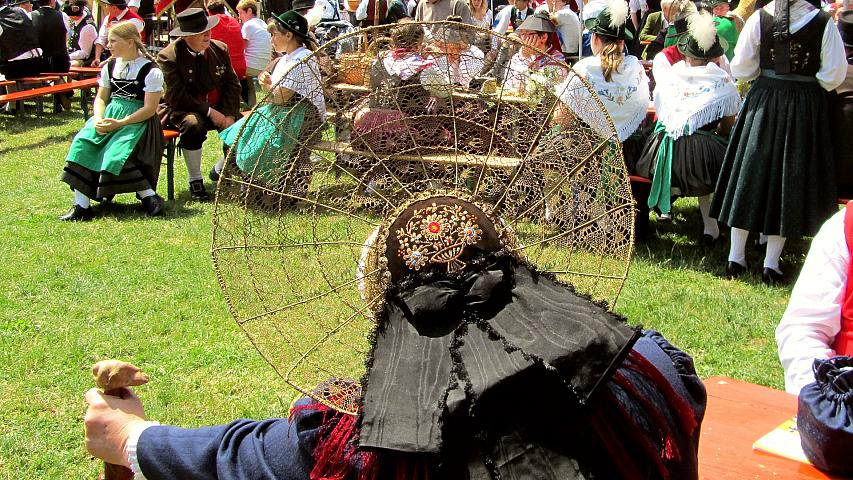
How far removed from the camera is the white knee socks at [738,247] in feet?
17.9

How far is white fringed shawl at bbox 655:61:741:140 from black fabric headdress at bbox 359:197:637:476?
445 cm

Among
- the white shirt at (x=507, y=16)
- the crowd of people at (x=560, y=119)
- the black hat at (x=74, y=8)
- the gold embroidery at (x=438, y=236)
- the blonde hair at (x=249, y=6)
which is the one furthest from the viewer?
the black hat at (x=74, y=8)

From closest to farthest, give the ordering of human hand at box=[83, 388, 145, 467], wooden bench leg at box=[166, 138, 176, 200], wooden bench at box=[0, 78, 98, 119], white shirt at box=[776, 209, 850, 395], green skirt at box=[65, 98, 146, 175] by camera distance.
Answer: human hand at box=[83, 388, 145, 467]
white shirt at box=[776, 209, 850, 395]
green skirt at box=[65, 98, 146, 175]
wooden bench leg at box=[166, 138, 176, 200]
wooden bench at box=[0, 78, 98, 119]

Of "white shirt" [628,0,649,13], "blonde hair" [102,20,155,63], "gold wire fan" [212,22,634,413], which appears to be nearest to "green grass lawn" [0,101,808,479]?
"blonde hair" [102,20,155,63]

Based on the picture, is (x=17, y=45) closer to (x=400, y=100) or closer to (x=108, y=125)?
(x=108, y=125)

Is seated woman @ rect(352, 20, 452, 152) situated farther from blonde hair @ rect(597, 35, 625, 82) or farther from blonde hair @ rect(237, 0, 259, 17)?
blonde hair @ rect(237, 0, 259, 17)

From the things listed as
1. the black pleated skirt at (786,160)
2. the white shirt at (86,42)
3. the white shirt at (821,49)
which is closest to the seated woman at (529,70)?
the white shirt at (821,49)

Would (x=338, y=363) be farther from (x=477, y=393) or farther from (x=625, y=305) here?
(x=625, y=305)

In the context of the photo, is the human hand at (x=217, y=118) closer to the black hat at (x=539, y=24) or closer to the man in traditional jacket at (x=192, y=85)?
the man in traditional jacket at (x=192, y=85)

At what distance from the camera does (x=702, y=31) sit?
5617 mm

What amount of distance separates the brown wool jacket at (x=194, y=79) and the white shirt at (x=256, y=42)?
2168 mm

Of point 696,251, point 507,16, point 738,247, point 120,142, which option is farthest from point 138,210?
point 507,16

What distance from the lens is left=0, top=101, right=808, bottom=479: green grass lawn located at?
3811 millimetres

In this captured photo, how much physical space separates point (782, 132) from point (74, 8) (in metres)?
12.1
